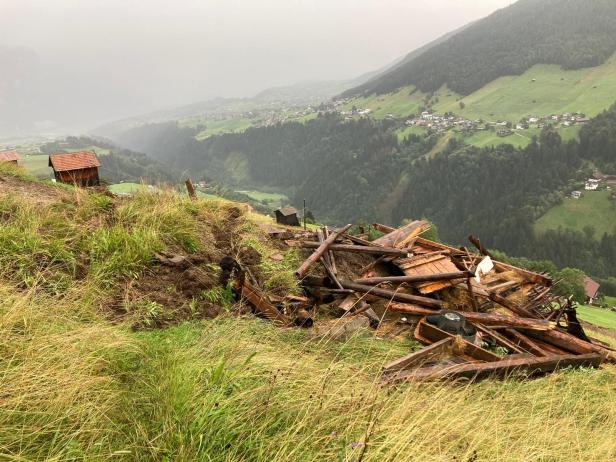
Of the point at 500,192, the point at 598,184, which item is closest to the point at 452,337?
the point at 598,184

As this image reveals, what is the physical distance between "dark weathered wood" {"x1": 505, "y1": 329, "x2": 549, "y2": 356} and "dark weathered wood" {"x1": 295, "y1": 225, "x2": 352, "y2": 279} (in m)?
4.01

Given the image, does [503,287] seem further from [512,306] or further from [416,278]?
[416,278]

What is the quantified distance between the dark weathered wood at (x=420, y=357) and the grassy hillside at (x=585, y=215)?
131m

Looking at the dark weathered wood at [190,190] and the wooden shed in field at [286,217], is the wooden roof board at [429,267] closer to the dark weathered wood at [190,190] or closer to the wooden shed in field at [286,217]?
the dark weathered wood at [190,190]

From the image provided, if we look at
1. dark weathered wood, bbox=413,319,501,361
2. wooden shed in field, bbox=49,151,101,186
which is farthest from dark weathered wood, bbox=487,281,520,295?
wooden shed in field, bbox=49,151,101,186

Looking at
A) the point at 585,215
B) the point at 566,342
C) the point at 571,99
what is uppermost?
the point at 571,99

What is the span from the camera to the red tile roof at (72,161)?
71.1 ft

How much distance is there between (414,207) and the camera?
166125 millimetres

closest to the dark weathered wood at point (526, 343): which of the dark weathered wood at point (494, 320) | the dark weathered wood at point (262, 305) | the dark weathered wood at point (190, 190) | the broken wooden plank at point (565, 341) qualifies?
the dark weathered wood at point (494, 320)

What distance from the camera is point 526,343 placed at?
6766mm

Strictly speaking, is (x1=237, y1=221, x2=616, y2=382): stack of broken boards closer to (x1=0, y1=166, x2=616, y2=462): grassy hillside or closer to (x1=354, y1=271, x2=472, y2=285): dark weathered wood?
(x1=354, y1=271, x2=472, y2=285): dark weathered wood

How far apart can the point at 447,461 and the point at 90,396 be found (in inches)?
97.6

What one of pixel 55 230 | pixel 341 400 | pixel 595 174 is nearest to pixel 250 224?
pixel 55 230

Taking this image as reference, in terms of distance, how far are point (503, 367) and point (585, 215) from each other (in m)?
139
